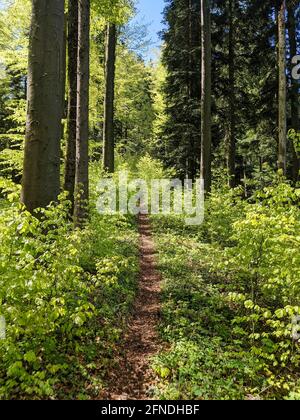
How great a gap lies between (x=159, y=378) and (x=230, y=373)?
93 cm

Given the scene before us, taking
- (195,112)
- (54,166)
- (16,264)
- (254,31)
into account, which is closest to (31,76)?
(54,166)

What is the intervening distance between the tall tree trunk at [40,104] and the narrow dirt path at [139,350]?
252cm

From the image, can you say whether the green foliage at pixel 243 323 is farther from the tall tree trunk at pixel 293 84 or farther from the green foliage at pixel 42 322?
the tall tree trunk at pixel 293 84

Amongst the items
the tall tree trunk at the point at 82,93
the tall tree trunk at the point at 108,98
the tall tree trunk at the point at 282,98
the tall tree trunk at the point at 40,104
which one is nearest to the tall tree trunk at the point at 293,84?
the tall tree trunk at the point at 282,98

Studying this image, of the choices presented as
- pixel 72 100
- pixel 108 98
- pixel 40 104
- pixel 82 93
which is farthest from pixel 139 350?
pixel 108 98

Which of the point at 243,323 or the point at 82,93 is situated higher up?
the point at 82,93

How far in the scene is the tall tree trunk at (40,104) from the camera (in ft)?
17.4

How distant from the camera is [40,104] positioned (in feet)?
17.4

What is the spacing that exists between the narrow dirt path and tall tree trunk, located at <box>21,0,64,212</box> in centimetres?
252

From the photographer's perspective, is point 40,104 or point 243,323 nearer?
point 40,104

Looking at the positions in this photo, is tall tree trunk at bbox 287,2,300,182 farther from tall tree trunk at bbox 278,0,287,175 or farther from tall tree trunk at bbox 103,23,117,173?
tall tree trunk at bbox 103,23,117,173

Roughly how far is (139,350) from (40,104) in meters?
3.89

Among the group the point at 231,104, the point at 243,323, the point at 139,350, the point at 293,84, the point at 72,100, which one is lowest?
the point at 139,350

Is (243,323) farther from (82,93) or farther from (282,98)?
(282,98)
